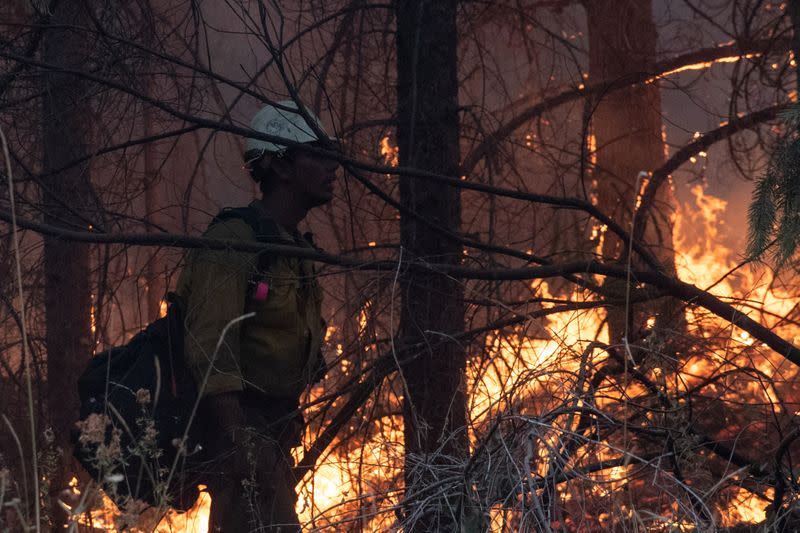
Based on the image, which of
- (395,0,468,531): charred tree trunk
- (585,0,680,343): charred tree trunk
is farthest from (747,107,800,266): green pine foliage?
(585,0,680,343): charred tree trunk

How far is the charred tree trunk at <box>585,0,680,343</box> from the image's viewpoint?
24.1 ft

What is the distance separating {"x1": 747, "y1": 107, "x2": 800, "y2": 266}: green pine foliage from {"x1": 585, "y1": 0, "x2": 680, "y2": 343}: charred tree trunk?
10.4 feet

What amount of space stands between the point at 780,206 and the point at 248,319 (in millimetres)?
1852

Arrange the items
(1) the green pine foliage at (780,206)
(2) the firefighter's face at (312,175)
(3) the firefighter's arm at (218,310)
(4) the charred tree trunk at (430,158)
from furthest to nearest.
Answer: (4) the charred tree trunk at (430,158), (2) the firefighter's face at (312,175), (3) the firefighter's arm at (218,310), (1) the green pine foliage at (780,206)

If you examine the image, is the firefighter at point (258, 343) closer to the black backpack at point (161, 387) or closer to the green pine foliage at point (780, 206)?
the black backpack at point (161, 387)

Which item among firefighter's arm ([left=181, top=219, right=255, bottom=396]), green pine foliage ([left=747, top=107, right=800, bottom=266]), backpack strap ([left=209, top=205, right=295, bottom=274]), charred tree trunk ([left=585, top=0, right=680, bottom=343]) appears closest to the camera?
green pine foliage ([left=747, top=107, right=800, bottom=266])

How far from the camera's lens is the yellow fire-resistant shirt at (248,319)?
131 inches

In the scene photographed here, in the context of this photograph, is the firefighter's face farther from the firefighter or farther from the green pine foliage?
the green pine foliage

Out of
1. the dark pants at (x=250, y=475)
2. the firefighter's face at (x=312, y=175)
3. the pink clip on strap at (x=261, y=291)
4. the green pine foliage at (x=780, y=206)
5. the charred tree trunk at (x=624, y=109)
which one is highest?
the charred tree trunk at (x=624, y=109)

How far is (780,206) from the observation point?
3197 millimetres

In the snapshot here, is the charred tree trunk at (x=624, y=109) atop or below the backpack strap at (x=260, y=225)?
atop

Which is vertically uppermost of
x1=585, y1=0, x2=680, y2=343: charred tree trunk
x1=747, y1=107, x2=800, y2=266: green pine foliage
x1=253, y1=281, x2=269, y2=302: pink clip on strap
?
x1=585, y1=0, x2=680, y2=343: charred tree trunk

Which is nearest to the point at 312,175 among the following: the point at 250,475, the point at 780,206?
the point at 250,475

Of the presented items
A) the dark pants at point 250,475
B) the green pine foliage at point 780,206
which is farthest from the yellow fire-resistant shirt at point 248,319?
the green pine foliage at point 780,206
